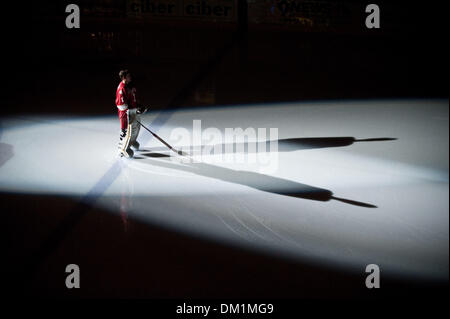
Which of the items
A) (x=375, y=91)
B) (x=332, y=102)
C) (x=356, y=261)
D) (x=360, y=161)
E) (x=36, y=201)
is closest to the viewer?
(x=356, y=261)

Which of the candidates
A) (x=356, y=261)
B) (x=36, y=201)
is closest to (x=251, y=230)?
(x=356, y=261)

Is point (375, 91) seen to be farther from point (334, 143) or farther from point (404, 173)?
point (404, 173)

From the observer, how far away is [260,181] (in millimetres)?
7629

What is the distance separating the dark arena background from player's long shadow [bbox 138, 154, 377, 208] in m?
0.04

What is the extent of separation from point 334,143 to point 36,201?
6.32 meters

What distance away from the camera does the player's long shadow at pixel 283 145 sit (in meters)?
9.37

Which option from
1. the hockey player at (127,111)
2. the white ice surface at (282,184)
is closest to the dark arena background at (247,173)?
the white ice surface at (282,184)

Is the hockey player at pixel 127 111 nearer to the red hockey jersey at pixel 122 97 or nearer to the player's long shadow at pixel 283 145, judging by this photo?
the red hockey jersey at pixel 122 97

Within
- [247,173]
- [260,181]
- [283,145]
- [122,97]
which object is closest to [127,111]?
[122,97]

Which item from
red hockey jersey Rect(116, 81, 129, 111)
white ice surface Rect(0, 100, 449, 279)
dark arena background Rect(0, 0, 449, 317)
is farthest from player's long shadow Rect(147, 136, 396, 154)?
red hockey jersey Rect(116, 81, 129, 111)

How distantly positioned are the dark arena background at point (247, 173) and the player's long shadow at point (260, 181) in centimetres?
4

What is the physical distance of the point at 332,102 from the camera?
46.7ft

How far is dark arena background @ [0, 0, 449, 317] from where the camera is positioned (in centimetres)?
480

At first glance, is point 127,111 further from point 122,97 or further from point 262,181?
point 262,181
